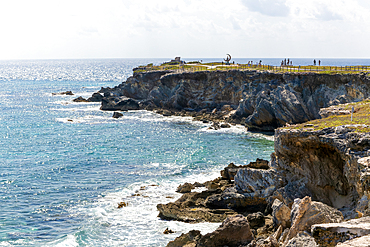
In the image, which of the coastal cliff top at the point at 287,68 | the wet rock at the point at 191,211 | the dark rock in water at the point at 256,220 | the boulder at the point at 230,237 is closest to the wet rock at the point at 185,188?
the wet rock at the point at 191,211

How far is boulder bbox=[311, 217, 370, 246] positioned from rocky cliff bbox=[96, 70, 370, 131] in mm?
43622

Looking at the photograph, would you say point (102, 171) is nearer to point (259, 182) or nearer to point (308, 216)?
point (259, 182)

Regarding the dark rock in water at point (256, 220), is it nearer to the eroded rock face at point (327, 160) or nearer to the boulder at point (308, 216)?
the eroded rock face at point (327, 160)

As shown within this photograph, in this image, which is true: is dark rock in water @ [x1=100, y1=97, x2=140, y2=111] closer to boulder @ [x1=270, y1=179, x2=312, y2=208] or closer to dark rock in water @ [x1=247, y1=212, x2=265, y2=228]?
boulder @ [x1=270, y1=179, x2=312, y2=208]

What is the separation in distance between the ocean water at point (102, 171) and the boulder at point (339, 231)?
39.4ft

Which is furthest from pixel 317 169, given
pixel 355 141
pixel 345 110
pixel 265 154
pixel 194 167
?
pixel 265 154

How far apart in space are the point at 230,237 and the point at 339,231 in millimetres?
8385

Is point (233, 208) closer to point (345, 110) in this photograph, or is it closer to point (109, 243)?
point (109, 243)

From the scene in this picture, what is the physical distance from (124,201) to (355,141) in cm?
1916

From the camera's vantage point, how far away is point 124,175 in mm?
37500

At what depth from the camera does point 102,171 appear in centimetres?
3909

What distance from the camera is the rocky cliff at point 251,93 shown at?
56594mm

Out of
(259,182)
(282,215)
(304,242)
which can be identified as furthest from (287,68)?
(304,242)

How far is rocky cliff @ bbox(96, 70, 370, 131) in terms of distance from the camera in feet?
186
